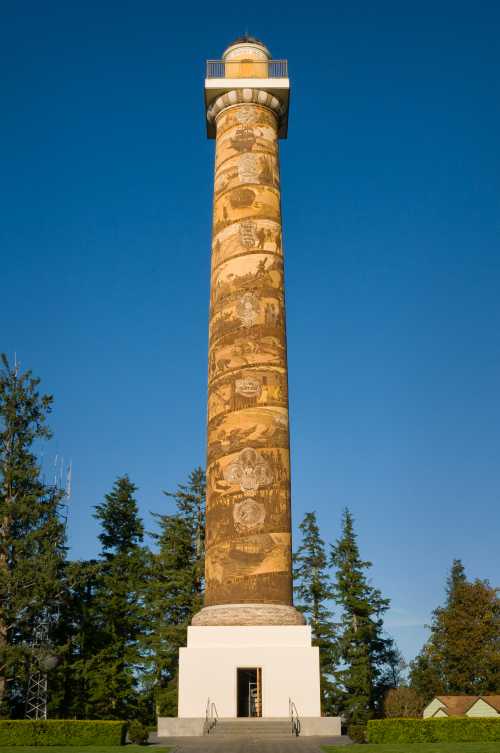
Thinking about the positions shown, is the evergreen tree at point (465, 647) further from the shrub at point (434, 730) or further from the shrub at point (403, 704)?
the shrub at point (434, 730)

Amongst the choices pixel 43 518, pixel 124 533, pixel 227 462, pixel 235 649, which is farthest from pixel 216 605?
pixel 124 533

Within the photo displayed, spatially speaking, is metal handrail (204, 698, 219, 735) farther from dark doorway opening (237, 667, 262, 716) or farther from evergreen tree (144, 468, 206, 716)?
evergreen tree (144, 468, 206, 716)

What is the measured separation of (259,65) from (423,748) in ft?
68.7

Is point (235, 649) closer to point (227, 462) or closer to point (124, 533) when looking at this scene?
point (227, 462)

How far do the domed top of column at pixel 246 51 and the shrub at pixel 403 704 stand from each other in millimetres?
27537

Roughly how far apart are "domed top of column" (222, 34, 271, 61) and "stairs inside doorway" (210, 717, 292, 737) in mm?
20232

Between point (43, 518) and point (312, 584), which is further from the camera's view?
point (312, 584)

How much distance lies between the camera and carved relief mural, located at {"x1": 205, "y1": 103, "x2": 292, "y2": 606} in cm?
1991

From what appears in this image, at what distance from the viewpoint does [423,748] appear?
14.2 meters

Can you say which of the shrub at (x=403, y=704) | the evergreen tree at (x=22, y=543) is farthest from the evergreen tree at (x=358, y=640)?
the evergreen tree at (x=22, y=543)

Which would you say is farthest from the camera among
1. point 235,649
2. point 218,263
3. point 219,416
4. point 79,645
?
point 79,645

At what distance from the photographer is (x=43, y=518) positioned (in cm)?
2669

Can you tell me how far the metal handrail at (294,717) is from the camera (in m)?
17.1

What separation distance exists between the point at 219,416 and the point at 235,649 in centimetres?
605
